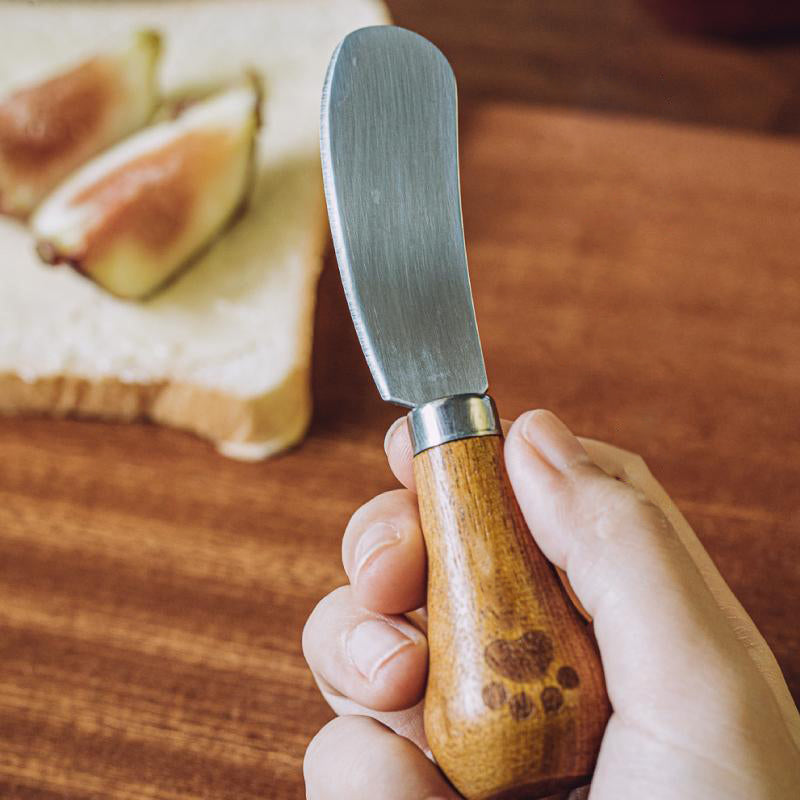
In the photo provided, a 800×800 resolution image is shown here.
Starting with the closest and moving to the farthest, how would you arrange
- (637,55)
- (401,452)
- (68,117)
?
1. (401,452)
2. (68,117)
3. (637,55)

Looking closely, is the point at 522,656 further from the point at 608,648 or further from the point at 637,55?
the point at 637,55

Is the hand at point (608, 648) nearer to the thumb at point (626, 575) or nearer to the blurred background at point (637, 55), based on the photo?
the thumb at point (626, 575)

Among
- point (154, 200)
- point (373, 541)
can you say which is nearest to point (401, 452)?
point (373, 541)

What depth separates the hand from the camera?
541 mm

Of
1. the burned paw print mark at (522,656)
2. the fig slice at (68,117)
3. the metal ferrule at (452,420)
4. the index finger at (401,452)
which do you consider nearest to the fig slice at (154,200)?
the fig slice at (68,117)

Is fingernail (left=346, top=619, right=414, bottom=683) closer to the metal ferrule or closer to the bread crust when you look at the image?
the metal ferrule

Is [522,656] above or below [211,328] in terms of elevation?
above

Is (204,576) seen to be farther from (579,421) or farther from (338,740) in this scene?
(579,421)

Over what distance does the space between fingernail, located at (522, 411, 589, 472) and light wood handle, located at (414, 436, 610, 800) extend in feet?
0.18

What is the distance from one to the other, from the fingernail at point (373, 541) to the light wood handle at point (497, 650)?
0.11 m

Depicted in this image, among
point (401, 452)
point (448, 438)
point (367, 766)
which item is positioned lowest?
point (367, 766)

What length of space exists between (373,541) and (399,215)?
0.84 ft

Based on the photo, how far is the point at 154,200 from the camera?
43.8 inches

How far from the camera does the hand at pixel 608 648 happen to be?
0.54 m
